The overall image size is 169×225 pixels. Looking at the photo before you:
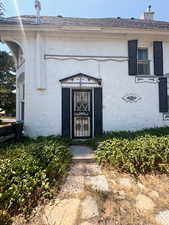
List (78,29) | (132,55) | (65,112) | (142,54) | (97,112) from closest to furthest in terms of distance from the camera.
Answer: (78,29)
(65,112)
(97,112)
(132,55)
(142,54)

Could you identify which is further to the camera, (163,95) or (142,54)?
(142,54)

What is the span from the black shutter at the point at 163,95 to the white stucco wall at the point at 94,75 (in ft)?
0.55

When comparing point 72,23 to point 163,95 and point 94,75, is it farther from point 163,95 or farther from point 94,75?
point 163,95

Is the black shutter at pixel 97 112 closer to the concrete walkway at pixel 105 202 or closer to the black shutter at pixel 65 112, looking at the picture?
the black shutter at pixel 65 112

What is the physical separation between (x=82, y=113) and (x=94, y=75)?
5.21 feet

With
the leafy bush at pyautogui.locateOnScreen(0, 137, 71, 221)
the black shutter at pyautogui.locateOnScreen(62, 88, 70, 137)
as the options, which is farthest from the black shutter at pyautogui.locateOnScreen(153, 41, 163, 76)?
the leafy bush at pyautogui.locateOnScreen(0, 137, 71, 221)

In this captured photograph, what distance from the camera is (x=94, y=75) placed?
6.51 m

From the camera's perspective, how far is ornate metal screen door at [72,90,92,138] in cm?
650

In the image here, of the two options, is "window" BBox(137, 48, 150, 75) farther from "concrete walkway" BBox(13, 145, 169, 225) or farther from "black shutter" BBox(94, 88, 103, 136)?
"concrete walkway" BBox(13, 145, 169, 225)

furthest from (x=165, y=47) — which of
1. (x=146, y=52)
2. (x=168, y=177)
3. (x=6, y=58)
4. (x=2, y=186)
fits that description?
(x=6, y=58)

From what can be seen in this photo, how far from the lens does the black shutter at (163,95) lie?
6.68 metres

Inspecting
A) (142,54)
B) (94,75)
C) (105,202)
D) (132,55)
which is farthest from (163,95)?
(105,202)

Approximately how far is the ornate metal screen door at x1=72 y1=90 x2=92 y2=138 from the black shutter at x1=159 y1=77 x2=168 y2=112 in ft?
9.51

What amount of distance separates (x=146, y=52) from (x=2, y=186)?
6907 mm
